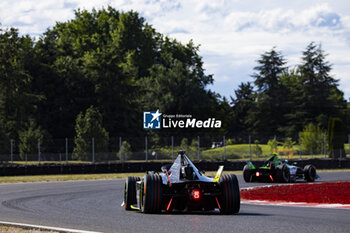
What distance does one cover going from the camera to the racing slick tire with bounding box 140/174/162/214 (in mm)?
10570

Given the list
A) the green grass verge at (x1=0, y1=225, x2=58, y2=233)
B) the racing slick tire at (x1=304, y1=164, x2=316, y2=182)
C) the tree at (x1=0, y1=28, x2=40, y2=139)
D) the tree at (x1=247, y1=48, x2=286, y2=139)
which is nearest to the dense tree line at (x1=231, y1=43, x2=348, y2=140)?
the tree at (x1=247, y1=48, x2=286, y2=139)

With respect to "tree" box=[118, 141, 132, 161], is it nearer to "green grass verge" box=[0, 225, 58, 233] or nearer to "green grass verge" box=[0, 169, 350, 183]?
"green grass verge" box=[0, 169, 350, 183]

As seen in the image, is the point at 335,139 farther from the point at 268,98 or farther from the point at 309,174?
the point at 268,98

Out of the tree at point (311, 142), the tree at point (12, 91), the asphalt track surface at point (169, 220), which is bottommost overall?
the asphalt track surface at point (169, 220)

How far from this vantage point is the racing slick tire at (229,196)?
1055cm

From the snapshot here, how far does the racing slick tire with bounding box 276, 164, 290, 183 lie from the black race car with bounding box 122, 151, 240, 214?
12666 mm

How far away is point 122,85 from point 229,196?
172 ft

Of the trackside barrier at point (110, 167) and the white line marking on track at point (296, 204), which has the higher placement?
the trackside barrier at point (110, 167)

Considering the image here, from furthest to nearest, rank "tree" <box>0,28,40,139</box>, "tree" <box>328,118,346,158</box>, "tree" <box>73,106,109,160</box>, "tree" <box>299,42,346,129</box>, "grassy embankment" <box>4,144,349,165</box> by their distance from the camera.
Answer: "tree" <box>299,42,346,129</box> < "tree" <box>0,28,40,139</box> < "tree" <box>328,118,346,158</box> < "grassy embankment" <box>4,144,349,165</box> < "tree" <box>73,106,109,160</box>

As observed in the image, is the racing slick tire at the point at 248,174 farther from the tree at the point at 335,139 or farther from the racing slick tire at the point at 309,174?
the tree at the point at 335,139

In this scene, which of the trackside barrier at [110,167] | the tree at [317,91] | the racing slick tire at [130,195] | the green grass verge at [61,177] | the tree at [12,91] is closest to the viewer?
the racing slick tire at [130,195]

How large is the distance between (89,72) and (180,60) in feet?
75.5

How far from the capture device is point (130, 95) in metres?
64.2

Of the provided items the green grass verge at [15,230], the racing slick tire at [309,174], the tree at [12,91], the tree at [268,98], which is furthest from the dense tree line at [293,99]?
the green grass verge at [15,230]
